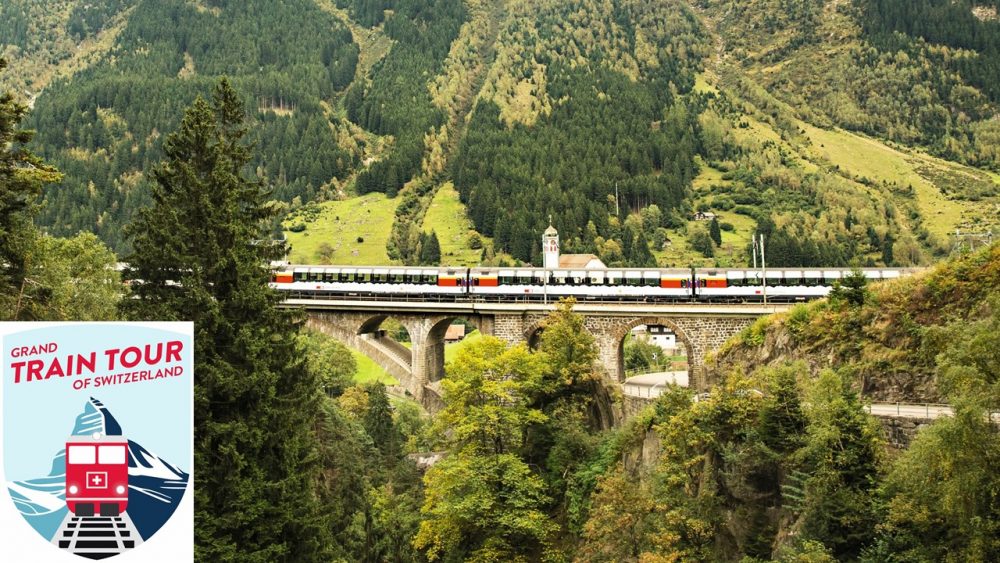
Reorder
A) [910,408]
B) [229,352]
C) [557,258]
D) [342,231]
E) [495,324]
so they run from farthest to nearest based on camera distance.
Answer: [342,231], [557,258], [495,324], [910,408], [229,352]

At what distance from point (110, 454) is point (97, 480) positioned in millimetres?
399

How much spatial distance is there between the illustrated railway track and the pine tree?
10599mm

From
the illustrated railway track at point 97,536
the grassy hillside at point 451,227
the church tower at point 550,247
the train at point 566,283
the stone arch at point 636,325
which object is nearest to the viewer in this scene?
the illustrated railway track at point 97,536

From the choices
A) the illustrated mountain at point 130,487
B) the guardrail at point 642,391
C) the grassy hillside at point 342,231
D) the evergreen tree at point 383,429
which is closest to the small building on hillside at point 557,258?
the evergreen tree at point 383,429

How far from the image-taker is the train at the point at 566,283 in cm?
5662

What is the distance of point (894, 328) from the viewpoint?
35312 mm

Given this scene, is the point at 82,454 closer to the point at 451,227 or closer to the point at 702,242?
the point at 702,242

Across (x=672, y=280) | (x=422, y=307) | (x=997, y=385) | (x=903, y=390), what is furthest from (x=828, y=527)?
(x=422, y=307)

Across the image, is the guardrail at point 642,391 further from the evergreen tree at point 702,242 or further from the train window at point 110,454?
the evergreen tree at point 702,242

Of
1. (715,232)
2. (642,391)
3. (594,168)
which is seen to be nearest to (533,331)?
(642,391)

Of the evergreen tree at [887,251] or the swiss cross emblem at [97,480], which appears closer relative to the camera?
the swiss cross emblem at [97,480]

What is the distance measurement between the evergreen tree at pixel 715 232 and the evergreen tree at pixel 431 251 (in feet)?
133

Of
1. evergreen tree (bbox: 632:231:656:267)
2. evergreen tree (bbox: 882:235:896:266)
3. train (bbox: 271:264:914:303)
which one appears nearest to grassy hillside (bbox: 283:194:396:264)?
evergreen tree (bbox: 632:231:656:267)

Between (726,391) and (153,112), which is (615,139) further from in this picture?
(726,391)
